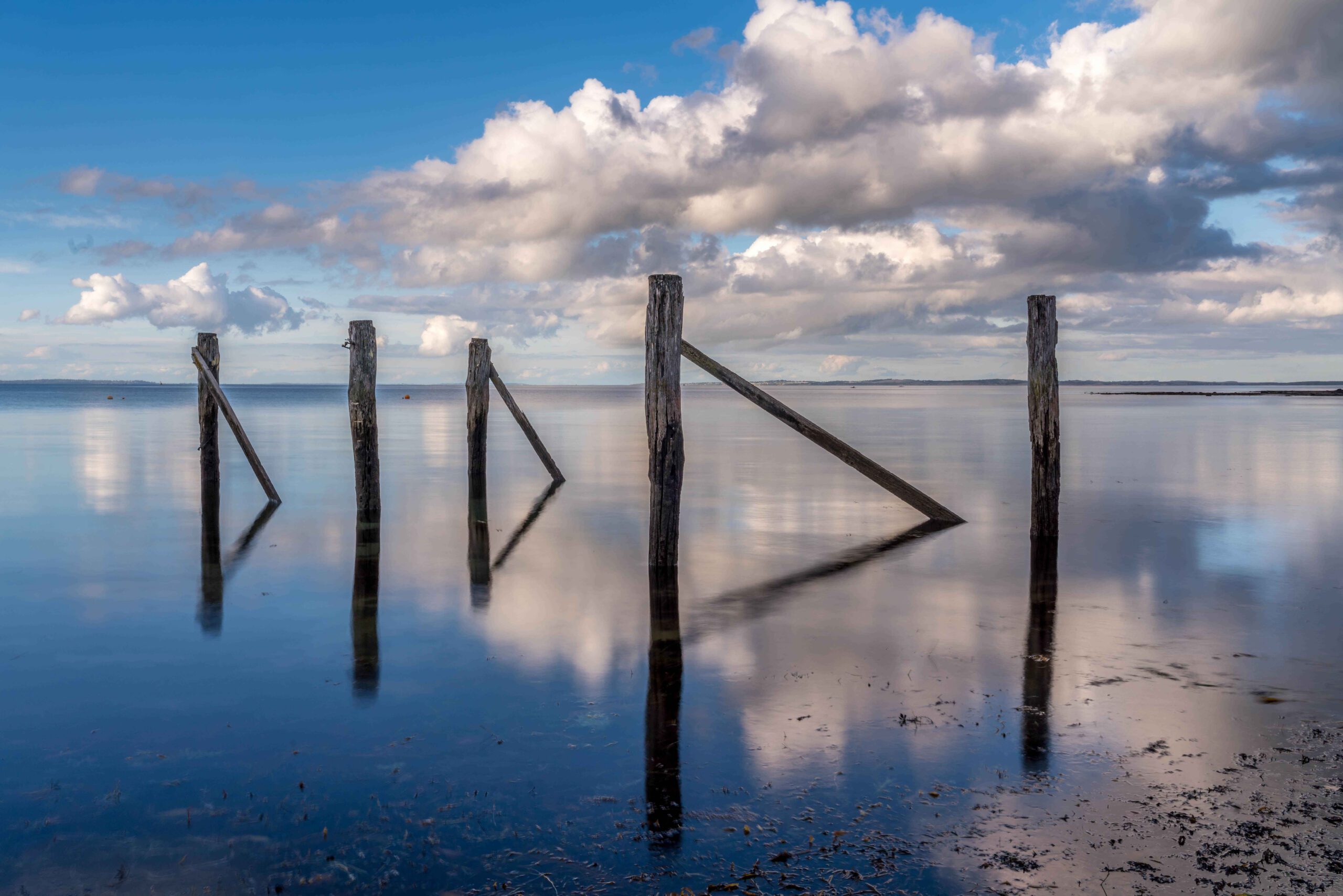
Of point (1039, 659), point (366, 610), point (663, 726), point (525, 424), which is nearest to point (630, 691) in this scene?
point (663, 726)

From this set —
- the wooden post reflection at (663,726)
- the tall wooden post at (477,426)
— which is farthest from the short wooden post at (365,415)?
the wooden post reflection at (663,726)

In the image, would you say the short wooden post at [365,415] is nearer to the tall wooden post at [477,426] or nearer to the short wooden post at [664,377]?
the tall wooden post at [477,426]

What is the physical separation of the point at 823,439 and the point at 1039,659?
715cm

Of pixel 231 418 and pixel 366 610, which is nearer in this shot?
pixel 366 610

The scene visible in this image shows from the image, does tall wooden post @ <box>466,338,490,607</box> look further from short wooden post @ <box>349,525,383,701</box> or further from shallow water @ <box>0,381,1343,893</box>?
short wooden post @ <box>349,525,383,701</box>

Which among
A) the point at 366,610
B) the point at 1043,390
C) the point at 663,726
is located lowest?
the point at 663,726

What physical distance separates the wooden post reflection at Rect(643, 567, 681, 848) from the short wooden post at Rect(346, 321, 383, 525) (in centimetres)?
720

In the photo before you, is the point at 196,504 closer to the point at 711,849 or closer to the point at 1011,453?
the point at 711,849

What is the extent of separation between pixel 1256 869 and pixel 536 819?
3964 millimetres

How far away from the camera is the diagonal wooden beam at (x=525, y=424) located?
21.9 meters

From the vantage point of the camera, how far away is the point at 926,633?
1022cm

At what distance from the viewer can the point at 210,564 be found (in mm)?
14273

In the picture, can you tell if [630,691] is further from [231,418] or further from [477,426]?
[231,418]

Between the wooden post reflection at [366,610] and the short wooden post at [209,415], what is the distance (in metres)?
5.73
